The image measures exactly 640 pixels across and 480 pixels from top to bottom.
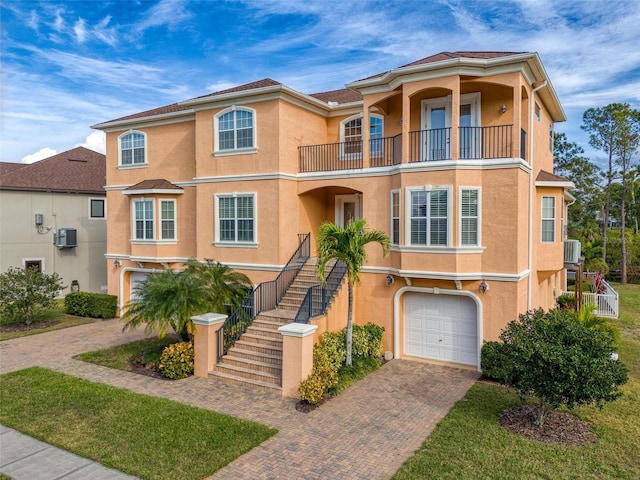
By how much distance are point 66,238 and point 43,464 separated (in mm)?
20209

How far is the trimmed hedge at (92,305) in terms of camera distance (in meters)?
20.3

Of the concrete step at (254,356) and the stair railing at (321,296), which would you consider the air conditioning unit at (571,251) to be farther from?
the concrete step at (254,356)

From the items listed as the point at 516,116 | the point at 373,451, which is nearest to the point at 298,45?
the point at 516,116

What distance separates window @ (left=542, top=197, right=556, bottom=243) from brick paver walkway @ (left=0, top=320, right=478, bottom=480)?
5.64 m

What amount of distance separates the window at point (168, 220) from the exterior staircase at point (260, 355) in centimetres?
718

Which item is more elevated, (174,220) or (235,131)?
(235,131)

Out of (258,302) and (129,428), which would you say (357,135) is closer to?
(258,302)

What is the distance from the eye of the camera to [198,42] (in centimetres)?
1582

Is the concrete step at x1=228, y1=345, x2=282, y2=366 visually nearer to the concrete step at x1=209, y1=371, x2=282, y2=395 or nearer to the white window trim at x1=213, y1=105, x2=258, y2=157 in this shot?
the concrete step at x1=209, y1=371, x2=282, y2=395

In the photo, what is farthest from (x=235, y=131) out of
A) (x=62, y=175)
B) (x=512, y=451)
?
(x=62, y=175)

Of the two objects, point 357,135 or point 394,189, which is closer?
point 394,189

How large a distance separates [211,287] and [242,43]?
9332 millimetres

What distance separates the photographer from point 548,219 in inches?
592

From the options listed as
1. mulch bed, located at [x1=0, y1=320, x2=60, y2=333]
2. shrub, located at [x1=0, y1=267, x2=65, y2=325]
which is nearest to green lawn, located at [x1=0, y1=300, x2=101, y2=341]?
mulch bed, located at [x1=0, y1=320, x2=60, y2=333]
